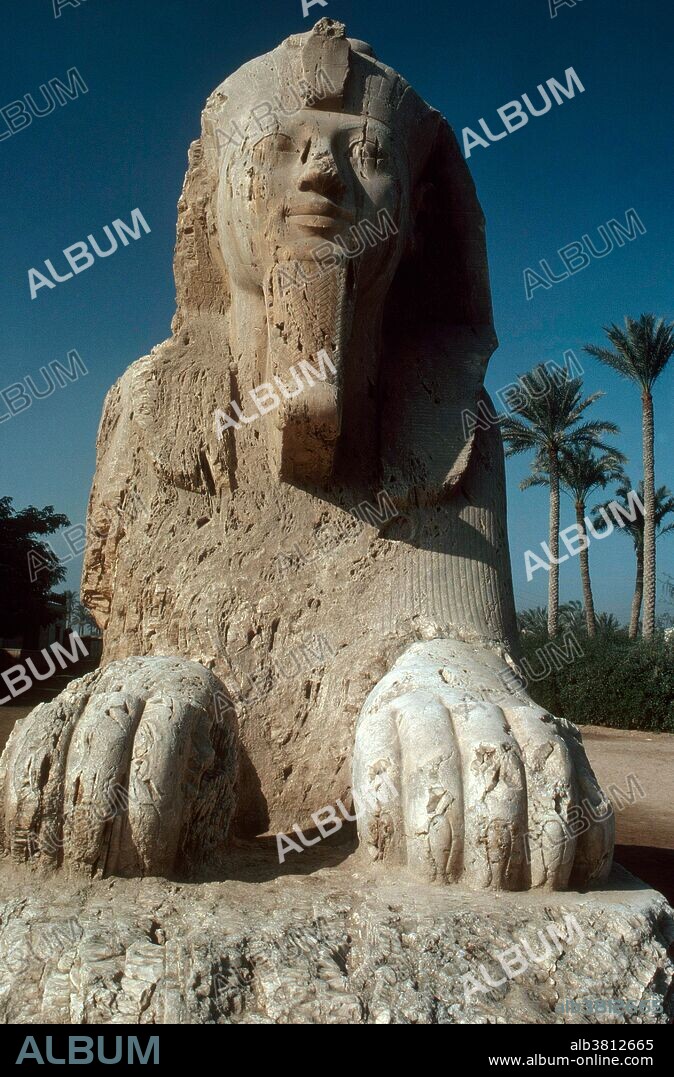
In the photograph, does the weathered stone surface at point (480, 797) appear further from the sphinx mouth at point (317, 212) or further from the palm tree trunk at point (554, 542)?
the palm tree trunk at point (554, 542)

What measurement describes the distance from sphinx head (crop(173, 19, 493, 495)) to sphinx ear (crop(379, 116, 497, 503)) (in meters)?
0.03

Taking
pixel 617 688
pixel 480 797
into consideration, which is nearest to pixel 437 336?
pixel 480 797

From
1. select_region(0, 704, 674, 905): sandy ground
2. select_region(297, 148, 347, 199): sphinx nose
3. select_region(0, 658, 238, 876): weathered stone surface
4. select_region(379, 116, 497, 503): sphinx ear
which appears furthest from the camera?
select_region(0, 704, 674, 905): sandy ground

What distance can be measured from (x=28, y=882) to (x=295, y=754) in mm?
831

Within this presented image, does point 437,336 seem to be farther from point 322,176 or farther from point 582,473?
point 582,473

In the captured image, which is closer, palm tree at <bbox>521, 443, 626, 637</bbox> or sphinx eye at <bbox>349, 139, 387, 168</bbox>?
sphinx eye at <bbox>349, 139, 387, 168</bbox>

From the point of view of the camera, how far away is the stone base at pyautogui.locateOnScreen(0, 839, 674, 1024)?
152 centimetres

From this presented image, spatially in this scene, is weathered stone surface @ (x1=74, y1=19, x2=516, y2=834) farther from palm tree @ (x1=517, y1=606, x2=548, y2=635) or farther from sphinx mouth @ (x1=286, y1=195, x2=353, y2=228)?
palm tree @ (x1=517, y1=606, x2=548, y2=635)

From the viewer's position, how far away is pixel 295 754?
2.46m

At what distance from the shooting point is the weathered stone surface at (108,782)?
5.85ft

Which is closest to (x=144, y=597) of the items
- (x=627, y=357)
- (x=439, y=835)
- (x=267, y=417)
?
(x=267, y=417)

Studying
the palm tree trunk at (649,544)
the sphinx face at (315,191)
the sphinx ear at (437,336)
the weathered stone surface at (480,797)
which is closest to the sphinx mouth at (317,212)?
the sphinx face at (315,191)

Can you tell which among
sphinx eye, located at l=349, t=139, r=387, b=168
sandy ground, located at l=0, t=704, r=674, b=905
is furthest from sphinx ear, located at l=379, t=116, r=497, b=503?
sandy ground, located at l=0, t=704, r=674, b=905

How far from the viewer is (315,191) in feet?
7.70
